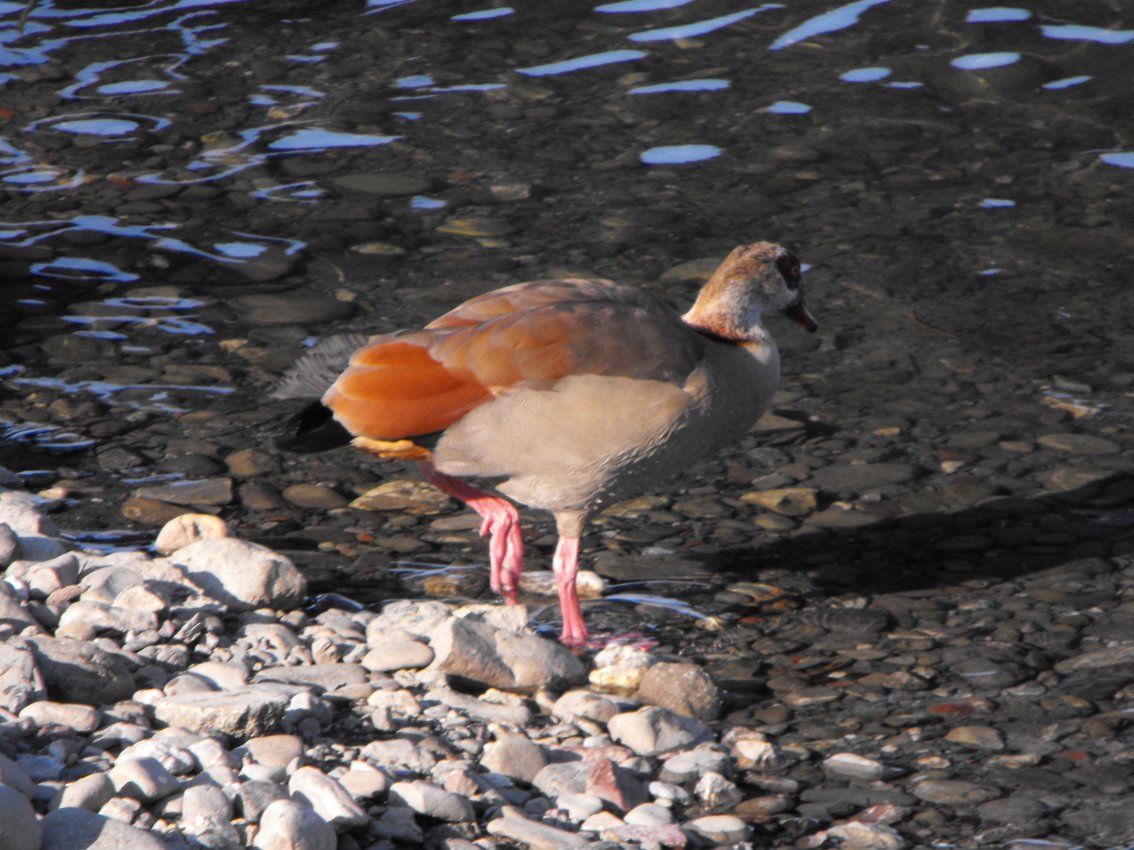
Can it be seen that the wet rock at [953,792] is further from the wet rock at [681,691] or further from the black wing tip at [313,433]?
the black wing tip at [313,433]

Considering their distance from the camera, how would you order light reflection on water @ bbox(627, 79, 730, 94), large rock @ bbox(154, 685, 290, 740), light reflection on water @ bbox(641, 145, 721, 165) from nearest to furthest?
large rock @ bbox(154, 685, 290, 740) < light reflection on water @ bbox(641, 145, 721, 165) < light reflection on water @ bbox(627, 79, 730, 94)

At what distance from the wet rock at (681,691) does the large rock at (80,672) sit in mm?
1673

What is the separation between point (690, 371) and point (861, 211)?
4936mm

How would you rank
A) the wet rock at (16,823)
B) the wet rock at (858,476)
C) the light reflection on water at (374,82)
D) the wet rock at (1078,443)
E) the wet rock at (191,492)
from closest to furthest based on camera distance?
the wet rock at (16,823) < the wet rock at (191,492) < the wet rock at (858,476) < the wet rock at (1078,443) < the light reflection on water at (374,82)

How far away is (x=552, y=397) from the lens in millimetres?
5398

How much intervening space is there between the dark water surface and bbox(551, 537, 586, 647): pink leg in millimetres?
819

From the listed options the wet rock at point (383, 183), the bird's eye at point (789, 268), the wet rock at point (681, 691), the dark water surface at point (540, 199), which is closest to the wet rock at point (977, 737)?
the wet rock at point (681, 691)

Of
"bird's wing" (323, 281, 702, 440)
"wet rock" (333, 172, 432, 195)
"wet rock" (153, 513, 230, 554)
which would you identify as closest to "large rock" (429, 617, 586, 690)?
"bird's wing" (323, 281, 702, 440)

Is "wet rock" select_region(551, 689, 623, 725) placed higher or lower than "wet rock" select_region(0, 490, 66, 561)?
lower

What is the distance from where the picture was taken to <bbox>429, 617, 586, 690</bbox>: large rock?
4988 mm

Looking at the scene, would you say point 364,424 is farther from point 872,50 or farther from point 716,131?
point 872,50

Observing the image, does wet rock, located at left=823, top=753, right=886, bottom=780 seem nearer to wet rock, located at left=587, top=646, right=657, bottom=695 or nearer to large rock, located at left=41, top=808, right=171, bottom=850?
wet rock, located at left=587, top=646, right=657, bottom=695

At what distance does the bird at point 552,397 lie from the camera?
5387 mm

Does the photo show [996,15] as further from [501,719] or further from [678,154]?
[501,719]
